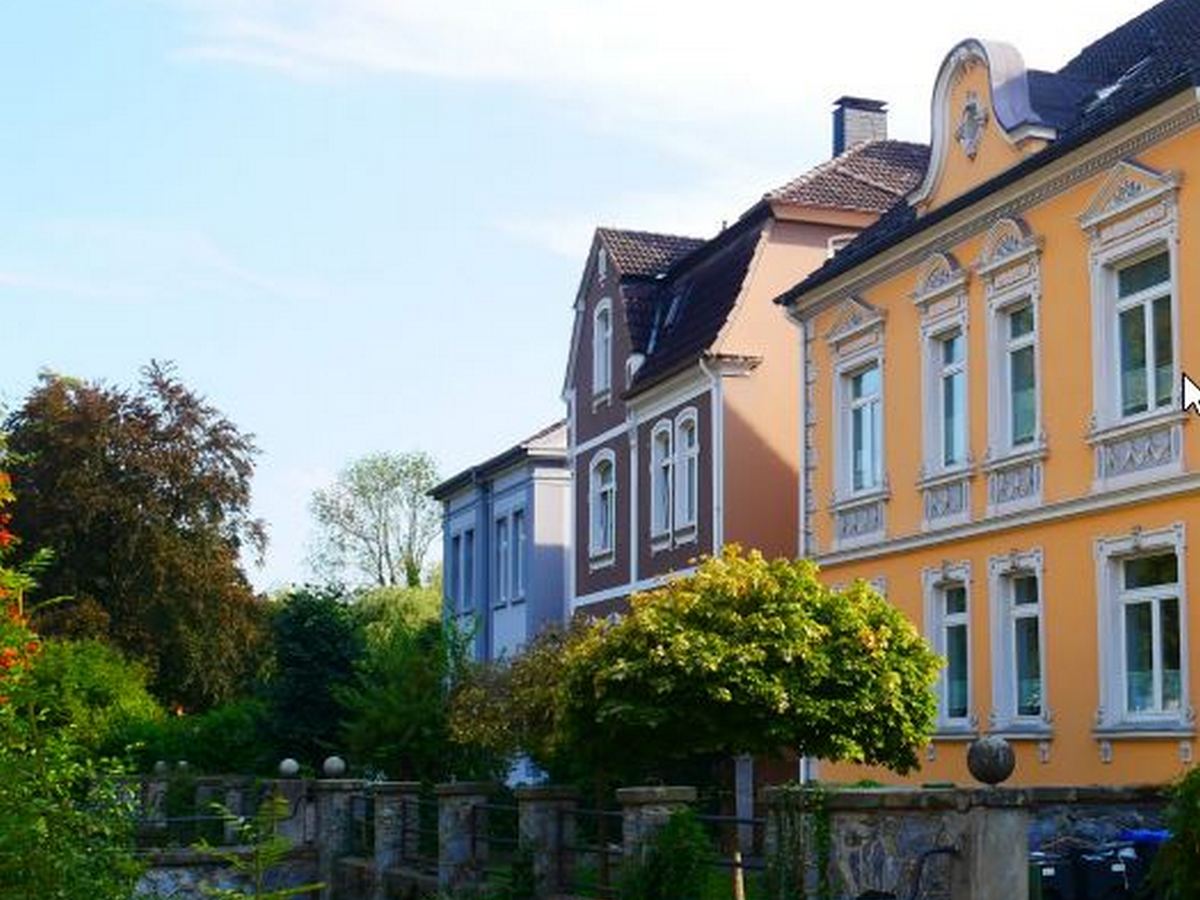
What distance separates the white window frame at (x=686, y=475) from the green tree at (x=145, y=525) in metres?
14.8

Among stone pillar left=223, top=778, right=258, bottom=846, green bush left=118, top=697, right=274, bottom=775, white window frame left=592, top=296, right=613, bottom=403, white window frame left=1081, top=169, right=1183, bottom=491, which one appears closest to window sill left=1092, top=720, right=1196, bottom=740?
white window frame left=1081, top=169, right=1183, bottom=491

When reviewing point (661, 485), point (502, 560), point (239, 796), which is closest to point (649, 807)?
point (239, 796)

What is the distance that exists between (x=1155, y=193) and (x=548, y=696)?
8.58 m

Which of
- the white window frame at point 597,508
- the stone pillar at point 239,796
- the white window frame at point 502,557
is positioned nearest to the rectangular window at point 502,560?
the white window frame at point 502,557

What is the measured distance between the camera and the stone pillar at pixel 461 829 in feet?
70.9

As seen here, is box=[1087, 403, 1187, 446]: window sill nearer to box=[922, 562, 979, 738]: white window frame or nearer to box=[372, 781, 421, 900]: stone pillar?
box=[922, 562, 979, 738]: white window frame

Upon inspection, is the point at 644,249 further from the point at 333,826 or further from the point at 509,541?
the point at 333,826

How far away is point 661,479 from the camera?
32031 mm

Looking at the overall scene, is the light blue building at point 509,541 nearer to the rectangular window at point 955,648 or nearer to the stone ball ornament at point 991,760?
the rectangular window at point 955,648

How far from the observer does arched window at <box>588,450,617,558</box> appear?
3456 centimetres

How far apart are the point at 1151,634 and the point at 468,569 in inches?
1124

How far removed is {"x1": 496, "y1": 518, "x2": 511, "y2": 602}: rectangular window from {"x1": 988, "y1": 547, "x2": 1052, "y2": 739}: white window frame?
2207cm

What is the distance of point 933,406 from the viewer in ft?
77.7

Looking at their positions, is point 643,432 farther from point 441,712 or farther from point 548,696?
point 548,696
